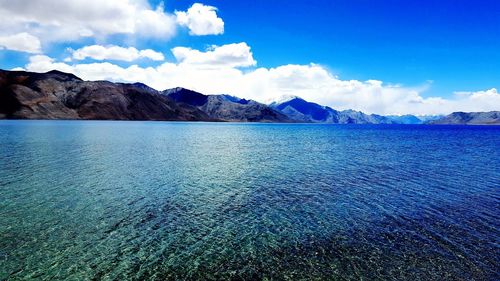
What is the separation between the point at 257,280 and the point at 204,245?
189 inches

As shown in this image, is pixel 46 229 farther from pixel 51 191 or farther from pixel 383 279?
pixel 383 279

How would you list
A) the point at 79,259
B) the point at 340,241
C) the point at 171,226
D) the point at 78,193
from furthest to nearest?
the point at 78,193
the point at 171,226
the point at 340,241
the point at 79,259

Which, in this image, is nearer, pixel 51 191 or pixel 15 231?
pixel 15 231

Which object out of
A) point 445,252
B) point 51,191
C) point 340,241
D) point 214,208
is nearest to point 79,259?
point 214,208

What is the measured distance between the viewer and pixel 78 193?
99.4ft

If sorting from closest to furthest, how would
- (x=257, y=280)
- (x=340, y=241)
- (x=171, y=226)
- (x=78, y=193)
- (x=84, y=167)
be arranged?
(x=257, y=280)
(x=340, y=241)
(x=171, y=226)
(x=78, y=193)
(x=84, y=167)

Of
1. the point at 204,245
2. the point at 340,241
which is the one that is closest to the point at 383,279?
the point at 340,241

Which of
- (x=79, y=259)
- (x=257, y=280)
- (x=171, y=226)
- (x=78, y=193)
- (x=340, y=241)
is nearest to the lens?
(x=257, y=280)

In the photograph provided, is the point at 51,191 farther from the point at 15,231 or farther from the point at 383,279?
the point at 383,279

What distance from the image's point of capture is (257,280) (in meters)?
15.3

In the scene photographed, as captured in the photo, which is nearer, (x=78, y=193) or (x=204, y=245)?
(x=204, y=245)

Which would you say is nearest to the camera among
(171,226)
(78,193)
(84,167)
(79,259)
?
(79,259)

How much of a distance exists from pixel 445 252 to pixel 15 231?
25.5 m

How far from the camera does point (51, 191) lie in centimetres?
3050
